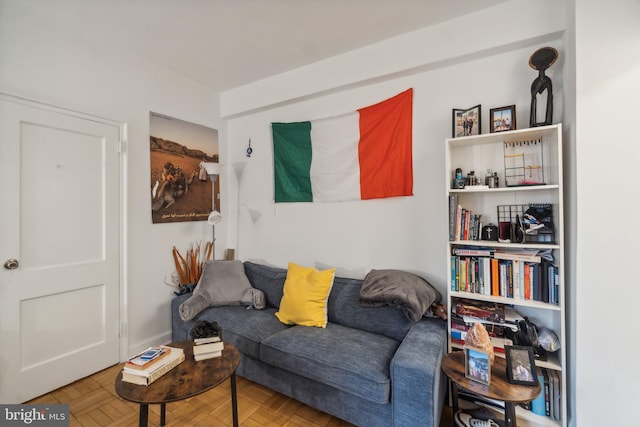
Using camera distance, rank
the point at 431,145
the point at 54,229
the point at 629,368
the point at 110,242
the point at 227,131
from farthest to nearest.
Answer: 1. the point at 227,131
2. the point at 110,242
3. the point at 431,145
4. the point at 54,229
5. the point at 629,368

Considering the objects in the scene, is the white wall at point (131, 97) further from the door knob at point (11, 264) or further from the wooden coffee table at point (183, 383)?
the wooden coffee table at point (183, 383)

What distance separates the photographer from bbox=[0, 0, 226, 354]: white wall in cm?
195

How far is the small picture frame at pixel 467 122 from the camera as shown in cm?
193

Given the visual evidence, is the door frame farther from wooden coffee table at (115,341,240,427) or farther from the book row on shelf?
the book row on shelf

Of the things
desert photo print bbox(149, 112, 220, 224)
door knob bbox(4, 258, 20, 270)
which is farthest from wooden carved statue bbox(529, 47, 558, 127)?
door knob bbox(4, 258, 20, 270)

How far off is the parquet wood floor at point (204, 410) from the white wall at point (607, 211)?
85 cm

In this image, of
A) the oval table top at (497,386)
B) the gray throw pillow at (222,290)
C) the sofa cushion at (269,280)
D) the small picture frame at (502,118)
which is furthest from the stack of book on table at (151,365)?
the small picture frame at (502,118)

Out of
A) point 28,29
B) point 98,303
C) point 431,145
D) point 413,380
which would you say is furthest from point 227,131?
point 413,380

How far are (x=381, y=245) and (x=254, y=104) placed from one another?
6.64 feet

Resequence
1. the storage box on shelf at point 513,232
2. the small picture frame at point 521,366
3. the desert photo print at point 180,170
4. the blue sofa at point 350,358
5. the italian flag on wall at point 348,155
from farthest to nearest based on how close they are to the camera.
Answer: the desert photo print at point 180,170 < the italian flag on wall at point 348,155 < the storage box on shelf at point 513,232 < the blue sofa at point 350,358 < the small picture frame at point 521,366

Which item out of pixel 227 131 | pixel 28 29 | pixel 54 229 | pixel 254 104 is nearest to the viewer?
pixel 28 29

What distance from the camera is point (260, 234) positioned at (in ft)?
10.5

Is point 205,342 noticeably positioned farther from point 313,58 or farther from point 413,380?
point 313,58

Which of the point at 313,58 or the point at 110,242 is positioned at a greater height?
the point at 313,58
